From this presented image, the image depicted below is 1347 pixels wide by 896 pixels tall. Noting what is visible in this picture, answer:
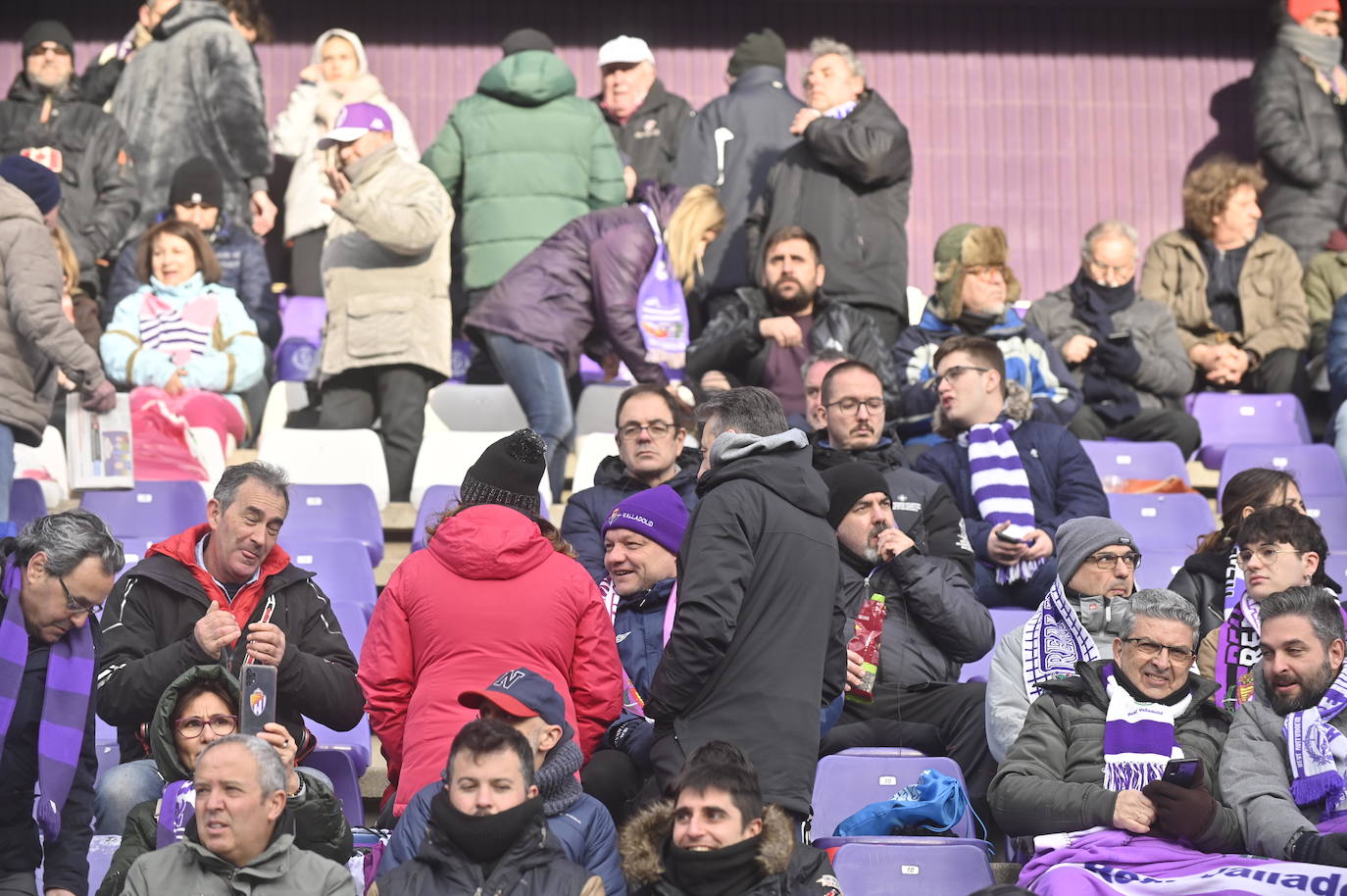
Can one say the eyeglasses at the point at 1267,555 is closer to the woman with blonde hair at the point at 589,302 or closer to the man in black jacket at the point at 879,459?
the man in black jacket at the point at 879,459

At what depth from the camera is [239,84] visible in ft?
33.8

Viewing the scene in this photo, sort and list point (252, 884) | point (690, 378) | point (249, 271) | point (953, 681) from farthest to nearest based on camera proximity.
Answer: point (249, 271) < point (690, 378) < point (953, 681) < point (252, 884)

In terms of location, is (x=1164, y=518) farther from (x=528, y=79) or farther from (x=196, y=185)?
(x=196, y=185)

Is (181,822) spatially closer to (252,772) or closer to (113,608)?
(252,772)

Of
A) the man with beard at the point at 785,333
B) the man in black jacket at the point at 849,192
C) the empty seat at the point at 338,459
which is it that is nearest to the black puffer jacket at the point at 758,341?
the man with beard at the point at 785,333

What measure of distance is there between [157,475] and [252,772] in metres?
3.58

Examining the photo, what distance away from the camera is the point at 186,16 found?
1034cm

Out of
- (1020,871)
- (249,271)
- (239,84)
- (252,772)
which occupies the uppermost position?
(239,84)

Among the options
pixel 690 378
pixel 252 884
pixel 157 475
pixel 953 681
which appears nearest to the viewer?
pixel 252 884

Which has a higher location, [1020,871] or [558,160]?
[558,160]

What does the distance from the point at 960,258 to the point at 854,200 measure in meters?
0.86

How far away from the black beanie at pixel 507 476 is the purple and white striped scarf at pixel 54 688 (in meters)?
1.09

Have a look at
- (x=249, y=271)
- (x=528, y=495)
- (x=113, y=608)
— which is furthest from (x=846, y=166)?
(x=113, y=608)

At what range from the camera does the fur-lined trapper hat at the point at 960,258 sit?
27.1 ft
